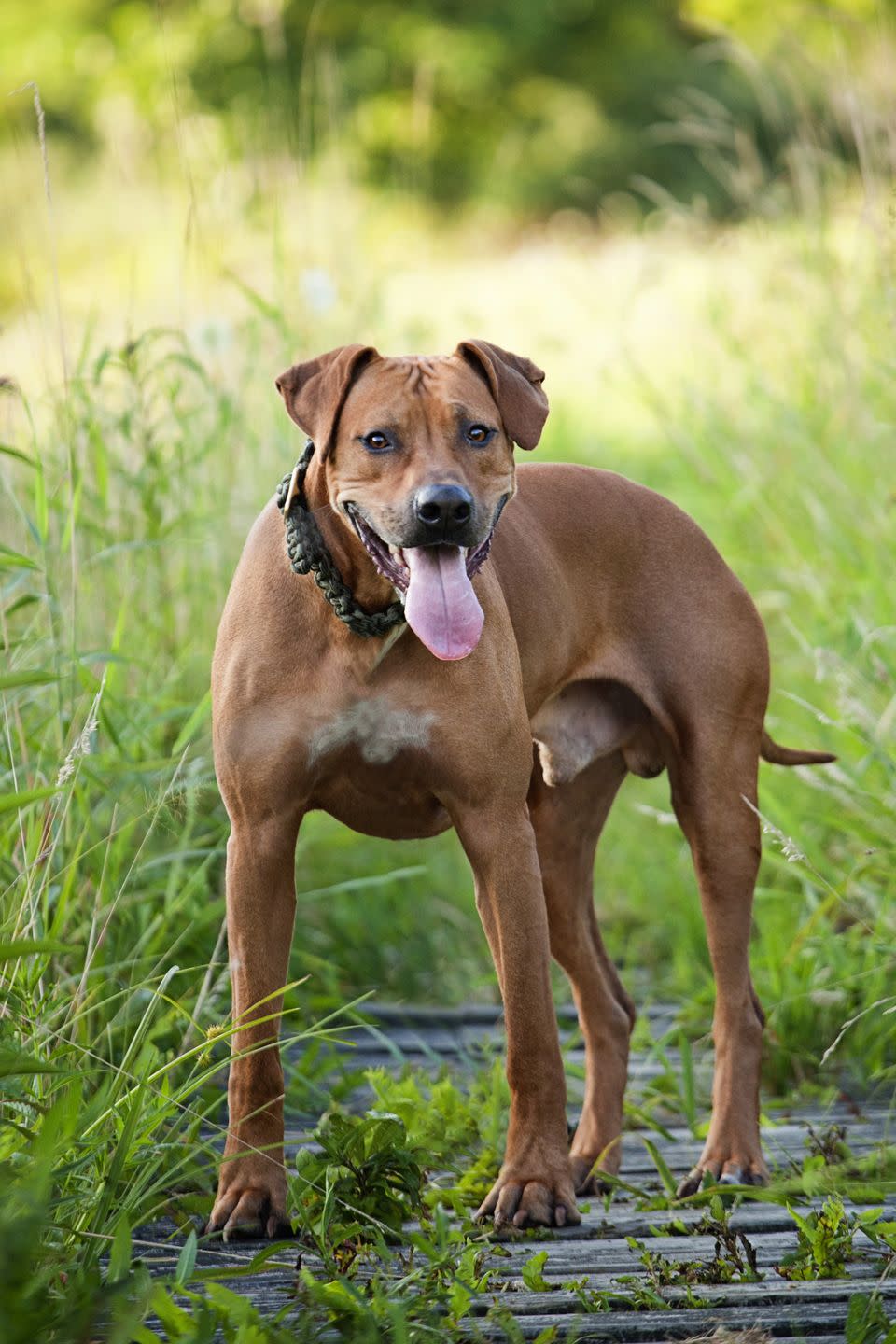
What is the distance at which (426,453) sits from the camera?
3102 millimetres

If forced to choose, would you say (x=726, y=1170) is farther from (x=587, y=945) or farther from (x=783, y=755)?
(x=783, y=755)

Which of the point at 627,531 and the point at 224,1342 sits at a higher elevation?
the point at 627,531

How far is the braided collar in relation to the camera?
3104 mm

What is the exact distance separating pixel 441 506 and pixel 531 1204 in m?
1.30

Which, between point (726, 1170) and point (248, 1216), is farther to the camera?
point (726, 1170)

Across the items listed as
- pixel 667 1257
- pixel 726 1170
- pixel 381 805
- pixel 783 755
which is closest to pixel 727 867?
pixel 783 755

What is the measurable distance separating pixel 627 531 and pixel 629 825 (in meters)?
2.39

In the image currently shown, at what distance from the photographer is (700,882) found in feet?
12.7

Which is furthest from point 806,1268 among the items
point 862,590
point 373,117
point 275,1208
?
point 373,117

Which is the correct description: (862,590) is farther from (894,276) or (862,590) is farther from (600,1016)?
(600,1016)

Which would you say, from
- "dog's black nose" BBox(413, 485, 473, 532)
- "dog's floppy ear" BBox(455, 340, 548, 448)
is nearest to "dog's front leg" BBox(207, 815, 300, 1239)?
"dog's black nose" BBox(413, 485, 473, 532)

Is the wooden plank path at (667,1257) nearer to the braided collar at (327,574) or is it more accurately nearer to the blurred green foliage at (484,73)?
the braided collar at (327,574)

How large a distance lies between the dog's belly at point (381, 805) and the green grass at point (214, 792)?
0.94 ft

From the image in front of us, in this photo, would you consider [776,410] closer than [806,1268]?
No
